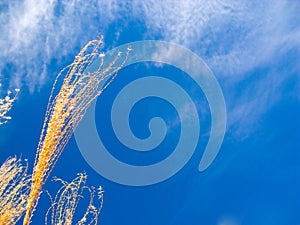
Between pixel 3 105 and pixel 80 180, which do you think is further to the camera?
pixel 80 180

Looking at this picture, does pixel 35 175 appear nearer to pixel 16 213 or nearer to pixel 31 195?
pixel 31 195

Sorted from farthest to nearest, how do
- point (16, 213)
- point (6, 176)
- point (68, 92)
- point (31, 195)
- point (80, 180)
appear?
point (80, 180), point (6, 176), point (16, 213), point (68, 92), point (31, 195)

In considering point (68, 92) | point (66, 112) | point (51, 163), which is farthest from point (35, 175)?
point (68, 92)

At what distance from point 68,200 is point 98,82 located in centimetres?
231

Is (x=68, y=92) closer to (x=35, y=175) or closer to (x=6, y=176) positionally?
(x=35, y=175)

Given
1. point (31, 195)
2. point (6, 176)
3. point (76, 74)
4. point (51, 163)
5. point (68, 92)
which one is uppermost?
point (76, 74)

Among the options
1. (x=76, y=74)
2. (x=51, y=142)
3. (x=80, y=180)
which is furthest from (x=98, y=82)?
(x=80, y=180)

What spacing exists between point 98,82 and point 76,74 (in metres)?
0.35

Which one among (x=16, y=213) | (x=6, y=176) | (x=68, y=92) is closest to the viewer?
(x=68, y=92)

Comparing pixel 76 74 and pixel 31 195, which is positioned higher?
pixel 76 74

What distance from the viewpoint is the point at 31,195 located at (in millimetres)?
4172

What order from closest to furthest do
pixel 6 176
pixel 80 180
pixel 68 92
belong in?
pixel 68 92, pixel 6 176, pixel 80 180

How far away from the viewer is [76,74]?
4617 mm

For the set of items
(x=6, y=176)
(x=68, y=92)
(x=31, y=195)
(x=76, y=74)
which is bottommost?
(x=31, y=195)
